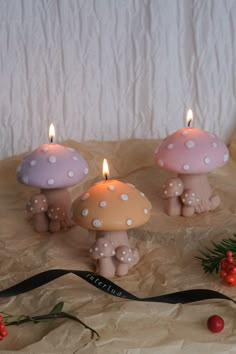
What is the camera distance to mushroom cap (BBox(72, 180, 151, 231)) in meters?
0.99

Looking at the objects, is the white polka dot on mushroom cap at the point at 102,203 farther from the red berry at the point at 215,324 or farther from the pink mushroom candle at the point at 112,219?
the red berry at the point at 215,324

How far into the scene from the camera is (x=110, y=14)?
4.80ft

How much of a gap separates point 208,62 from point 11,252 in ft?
2.26

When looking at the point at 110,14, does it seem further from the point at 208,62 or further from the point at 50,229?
the point at 50,229

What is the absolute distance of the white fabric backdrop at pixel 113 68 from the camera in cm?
146

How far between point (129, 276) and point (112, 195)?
5.7 inches

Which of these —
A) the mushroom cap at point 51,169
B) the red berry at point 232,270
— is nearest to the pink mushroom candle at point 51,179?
the mushroom cap at point 51,169

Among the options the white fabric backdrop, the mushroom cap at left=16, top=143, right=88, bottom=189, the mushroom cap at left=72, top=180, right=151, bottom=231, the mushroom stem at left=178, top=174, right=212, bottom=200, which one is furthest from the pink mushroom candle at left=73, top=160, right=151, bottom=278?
the white fabric backdrop

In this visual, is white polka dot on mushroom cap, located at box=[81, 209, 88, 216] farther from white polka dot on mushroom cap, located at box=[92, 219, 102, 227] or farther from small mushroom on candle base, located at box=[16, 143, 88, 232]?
small mushroom on candle base, located at box=[16, 143, 88, 232]

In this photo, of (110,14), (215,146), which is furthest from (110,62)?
(215,146)

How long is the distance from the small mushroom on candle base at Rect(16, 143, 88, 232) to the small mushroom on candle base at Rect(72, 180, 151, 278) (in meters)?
0.11

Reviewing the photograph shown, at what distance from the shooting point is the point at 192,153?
117 centimetres

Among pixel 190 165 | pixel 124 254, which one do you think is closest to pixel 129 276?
pixel 124 254

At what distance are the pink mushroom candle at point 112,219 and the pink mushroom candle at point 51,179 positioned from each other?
0.12 metres
